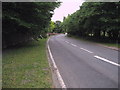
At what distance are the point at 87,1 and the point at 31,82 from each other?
26535 mm

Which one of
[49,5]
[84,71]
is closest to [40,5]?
[49,5]

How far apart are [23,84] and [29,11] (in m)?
12.7

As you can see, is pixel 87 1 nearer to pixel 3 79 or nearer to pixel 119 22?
pixel 119 22

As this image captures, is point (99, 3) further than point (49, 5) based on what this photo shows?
Yes

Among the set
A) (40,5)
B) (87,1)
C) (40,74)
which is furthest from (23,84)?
(87,1)

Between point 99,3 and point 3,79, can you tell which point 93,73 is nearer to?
point 3,79

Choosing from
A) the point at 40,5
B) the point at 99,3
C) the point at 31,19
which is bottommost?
the point at 31,19

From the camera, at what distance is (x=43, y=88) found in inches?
207

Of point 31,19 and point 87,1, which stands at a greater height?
point 87,1

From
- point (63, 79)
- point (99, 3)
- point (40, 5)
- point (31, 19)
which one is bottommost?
point (63, 79)

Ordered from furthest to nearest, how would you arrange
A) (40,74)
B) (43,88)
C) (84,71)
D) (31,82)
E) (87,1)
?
(87,1)
(84,71)
(40,74)
(31,82)
(43,88)

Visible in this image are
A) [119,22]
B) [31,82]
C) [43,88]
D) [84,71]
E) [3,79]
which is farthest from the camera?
[119,22]

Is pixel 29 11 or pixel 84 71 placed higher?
pixel 29 11

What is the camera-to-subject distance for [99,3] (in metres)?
26.5
